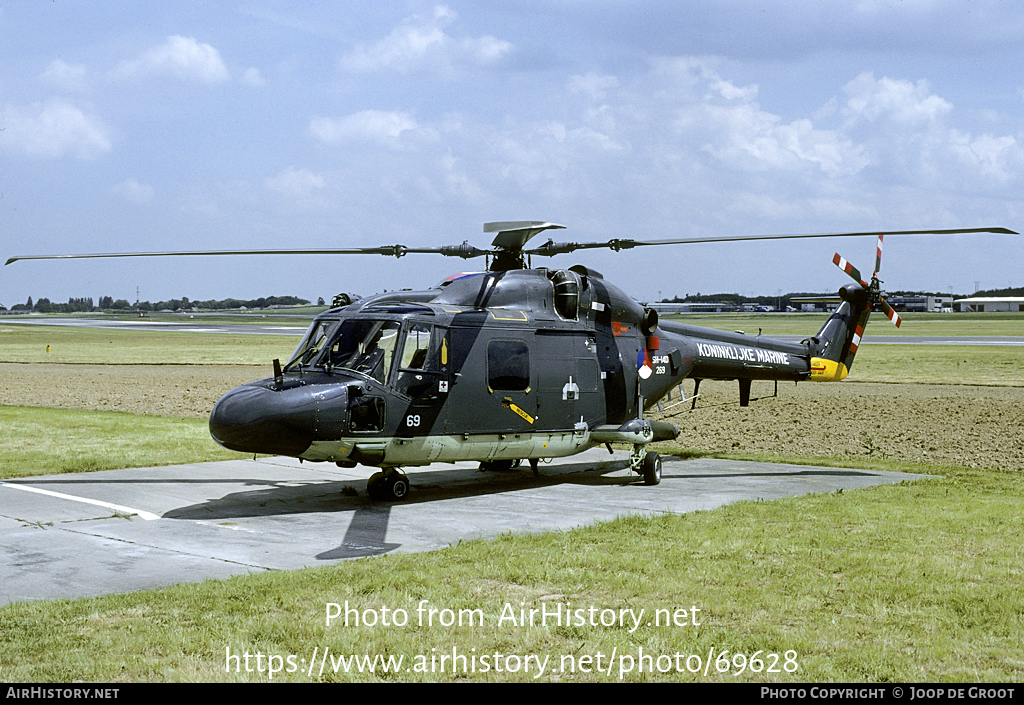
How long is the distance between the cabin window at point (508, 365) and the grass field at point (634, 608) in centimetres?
309

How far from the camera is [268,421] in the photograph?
38.2ft

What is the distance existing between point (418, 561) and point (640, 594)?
229 cm

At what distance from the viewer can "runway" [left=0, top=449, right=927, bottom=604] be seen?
9320mm

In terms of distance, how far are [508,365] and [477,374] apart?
0.57 metres

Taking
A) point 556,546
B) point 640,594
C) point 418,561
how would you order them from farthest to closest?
point 556,546, point 418,561, point 640,594

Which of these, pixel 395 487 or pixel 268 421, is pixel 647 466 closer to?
pixel 395 487

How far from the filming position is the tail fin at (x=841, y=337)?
19.5m

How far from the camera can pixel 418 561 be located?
30.7 ft

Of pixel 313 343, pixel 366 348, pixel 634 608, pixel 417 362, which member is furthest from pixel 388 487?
pixel 634 608

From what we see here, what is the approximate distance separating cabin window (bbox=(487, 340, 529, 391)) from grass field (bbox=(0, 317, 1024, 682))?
3.09m
